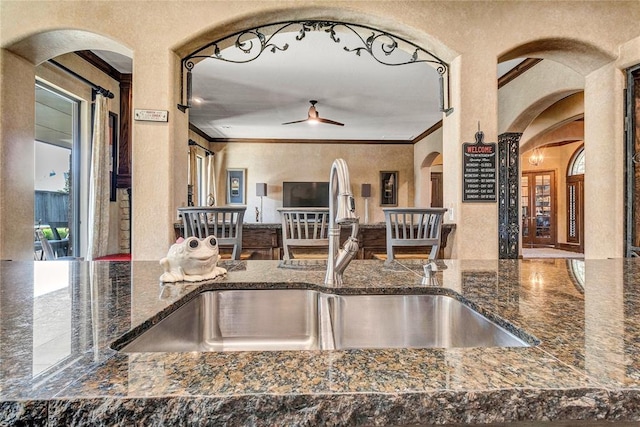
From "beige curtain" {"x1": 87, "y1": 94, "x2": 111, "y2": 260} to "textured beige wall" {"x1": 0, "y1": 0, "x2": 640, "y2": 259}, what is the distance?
1.08 meters

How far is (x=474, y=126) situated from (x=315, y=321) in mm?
2492

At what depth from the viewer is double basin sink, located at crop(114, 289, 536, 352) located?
967mm

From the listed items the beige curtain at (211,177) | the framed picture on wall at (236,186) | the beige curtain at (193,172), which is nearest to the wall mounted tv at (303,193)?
the framed picture on wall at (236,186)

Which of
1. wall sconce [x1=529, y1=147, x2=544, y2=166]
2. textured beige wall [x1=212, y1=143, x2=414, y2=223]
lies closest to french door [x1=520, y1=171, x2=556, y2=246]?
wall sconce [x1=529, y1=147, x2=544, y2=166]

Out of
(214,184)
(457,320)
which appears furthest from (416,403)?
(214,184)

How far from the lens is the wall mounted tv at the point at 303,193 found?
8.71m

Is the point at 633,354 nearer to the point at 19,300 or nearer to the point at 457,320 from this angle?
the point at 457,320

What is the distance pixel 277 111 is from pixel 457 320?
598 cm

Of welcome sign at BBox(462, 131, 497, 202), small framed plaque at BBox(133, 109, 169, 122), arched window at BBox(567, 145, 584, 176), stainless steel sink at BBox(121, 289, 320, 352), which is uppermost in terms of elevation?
arched window at BBox(567, 145, 584, 176)

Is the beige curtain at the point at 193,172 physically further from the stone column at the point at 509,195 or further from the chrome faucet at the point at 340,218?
the chrome faucet at the point at 340,218

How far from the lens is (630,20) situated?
2.89 m

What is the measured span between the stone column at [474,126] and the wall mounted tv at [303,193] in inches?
229

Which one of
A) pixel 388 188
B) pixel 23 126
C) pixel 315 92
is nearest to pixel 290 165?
pixel 388 188

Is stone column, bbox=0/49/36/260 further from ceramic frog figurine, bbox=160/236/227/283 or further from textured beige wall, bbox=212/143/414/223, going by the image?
textured beige wall, bbox=212/143/414/223
